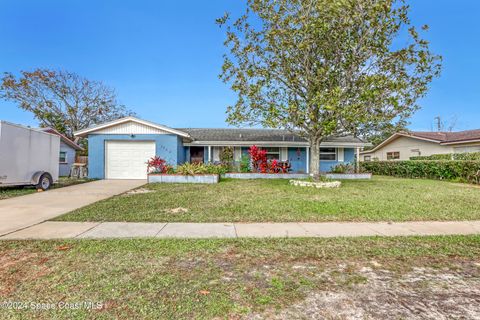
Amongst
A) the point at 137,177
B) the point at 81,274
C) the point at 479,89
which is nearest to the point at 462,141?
the point at 479,89

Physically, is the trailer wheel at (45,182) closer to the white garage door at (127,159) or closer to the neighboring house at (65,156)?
the white garage door at (127,159)

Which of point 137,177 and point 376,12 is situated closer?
point 376,12

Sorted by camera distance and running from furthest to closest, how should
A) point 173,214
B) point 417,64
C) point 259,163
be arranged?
point 259,163 < point 417,64 < point 173,214

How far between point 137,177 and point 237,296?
47.5 feet

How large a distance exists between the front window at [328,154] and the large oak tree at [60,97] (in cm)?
2432

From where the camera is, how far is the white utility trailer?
9.06 meters

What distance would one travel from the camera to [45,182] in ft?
34.3

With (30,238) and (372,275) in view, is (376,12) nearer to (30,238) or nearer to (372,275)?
(372,275)

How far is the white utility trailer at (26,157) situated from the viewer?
906 cm

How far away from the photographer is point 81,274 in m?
2.95

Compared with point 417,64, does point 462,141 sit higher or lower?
lower

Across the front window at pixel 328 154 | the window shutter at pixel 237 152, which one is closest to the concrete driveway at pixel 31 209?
the window shutter at pixel 237 152

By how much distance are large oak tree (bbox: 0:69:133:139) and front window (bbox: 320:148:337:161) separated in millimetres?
24322

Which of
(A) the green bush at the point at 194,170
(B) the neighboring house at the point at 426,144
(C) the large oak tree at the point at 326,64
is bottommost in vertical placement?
(A) the green bush at the point at 194,170
